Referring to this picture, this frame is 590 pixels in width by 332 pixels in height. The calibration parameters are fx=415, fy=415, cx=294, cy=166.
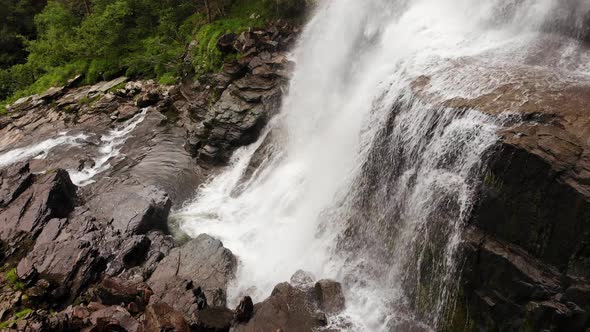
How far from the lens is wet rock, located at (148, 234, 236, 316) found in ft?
43.8

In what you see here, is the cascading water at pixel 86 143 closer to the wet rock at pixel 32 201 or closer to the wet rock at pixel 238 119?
the wet rock at pixel 32 201

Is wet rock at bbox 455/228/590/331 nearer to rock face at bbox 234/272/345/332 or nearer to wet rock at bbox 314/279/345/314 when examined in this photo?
wet rock at bbox 314/279/345/314

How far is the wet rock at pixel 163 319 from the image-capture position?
37.9 ft

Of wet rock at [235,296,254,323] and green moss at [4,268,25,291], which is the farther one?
green moss at [4,268,25,291]

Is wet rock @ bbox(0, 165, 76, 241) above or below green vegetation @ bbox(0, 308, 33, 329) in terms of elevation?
above

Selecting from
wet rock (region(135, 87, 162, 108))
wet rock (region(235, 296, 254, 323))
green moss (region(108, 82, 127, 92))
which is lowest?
wet rock (region(235, 296, 254, 323))

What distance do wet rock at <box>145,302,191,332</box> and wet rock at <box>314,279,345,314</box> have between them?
13.4 feet

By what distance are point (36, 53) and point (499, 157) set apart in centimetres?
4332

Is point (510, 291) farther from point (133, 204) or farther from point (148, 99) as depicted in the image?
point (148, 99)

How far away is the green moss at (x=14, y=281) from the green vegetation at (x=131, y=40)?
1819cm

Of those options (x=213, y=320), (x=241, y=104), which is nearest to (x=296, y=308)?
(x=213, y=320)

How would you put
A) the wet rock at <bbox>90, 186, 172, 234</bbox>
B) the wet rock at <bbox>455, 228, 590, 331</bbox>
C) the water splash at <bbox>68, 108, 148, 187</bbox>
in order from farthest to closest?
1. the water splash at <bbox>68, 108, 148, 187</bbox>
2. the wet rock at <bbox>90, 186, 172, 234</bbox>
3. the wet rock at <bbox>455, 228, 590, 331</bbox>

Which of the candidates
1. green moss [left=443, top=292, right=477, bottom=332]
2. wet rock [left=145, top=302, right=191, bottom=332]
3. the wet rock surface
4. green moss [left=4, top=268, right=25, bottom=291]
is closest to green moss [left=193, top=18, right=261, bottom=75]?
the wet rock surface

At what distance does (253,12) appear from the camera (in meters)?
30.9
